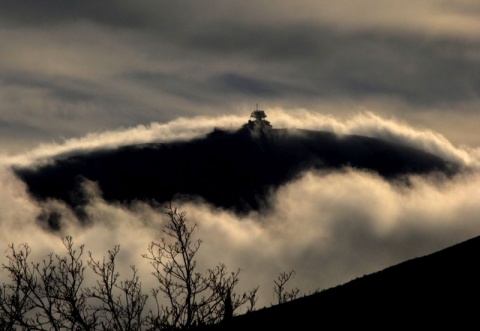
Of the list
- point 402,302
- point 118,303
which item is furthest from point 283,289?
point 402,302

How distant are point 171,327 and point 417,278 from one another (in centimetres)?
1312

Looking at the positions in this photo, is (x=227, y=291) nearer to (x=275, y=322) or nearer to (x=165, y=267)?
(x=165, y=267)

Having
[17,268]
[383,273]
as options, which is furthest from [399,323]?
[17,268]

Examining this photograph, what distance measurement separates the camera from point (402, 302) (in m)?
20.8

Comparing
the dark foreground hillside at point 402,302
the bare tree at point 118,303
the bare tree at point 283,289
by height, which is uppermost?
the bare tree at point 283,289

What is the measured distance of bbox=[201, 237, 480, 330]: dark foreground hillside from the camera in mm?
18609

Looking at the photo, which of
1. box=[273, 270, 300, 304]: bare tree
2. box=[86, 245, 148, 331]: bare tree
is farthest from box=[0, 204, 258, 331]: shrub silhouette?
box=[273, 270, 300, 304]: bare tree

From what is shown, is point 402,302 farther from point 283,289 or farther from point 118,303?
point 283,289

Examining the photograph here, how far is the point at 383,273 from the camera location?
26203mm

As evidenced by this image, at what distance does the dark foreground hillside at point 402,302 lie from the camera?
18609mm

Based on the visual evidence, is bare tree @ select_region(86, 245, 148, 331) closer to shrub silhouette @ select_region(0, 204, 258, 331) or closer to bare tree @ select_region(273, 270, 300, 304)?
shrub silhouette @ select_region(0, 204, 258, 331)

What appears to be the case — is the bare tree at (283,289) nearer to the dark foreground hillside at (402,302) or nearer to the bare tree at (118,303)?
the bare tree at (118,303)

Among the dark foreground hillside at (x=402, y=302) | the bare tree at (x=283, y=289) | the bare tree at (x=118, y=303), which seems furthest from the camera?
the bare tree at (x=283, y=289)

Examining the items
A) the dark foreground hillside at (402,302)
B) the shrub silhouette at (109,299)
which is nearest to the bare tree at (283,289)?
the shrub silhouette at (109,299)
